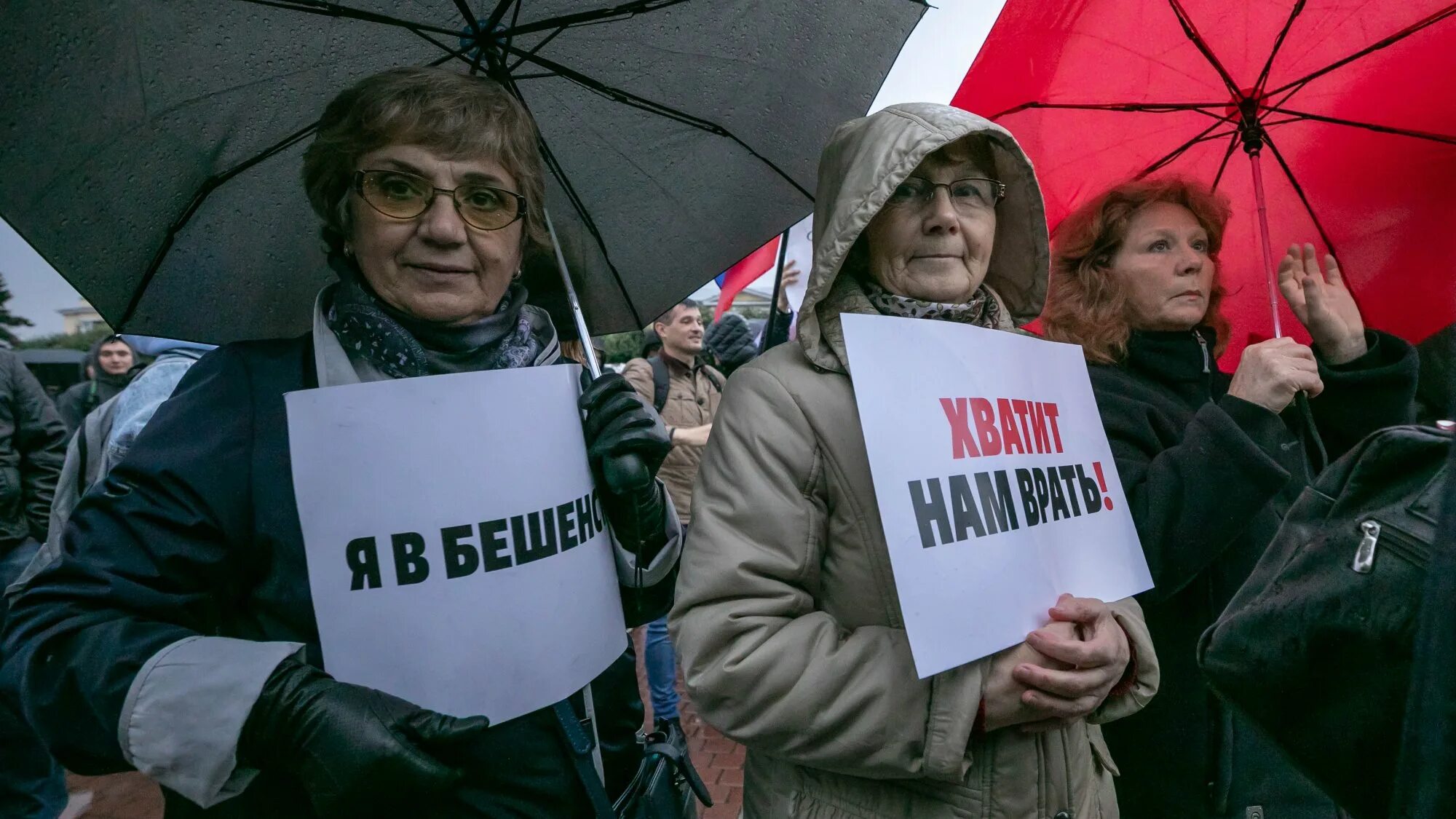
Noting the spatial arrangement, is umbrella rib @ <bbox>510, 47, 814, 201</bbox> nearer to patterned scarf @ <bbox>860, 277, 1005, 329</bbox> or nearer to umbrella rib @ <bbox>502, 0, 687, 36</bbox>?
umbrella rib @ <bbox>502, 0, 687, 36</bbox>

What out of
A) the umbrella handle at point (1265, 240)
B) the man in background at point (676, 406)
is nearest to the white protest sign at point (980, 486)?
the umbrella handle at point (1265, 240)

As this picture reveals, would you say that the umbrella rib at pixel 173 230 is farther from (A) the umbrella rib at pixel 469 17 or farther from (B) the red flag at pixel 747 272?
(B) the red flag at pixel 747 272

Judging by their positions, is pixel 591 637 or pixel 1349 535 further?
pixel 591 637

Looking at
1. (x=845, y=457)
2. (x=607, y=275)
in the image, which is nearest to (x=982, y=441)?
(x=845, y=457)

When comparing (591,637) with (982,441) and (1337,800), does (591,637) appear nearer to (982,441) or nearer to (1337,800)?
(982,441)

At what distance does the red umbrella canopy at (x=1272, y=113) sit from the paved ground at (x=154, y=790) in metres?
2.74

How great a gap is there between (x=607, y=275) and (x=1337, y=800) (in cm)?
181

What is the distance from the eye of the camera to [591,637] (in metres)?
1.28

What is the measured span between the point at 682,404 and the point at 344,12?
3.57m

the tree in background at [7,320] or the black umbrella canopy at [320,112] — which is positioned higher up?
the tree in background at [7,320]

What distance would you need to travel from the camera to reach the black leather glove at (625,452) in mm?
1304

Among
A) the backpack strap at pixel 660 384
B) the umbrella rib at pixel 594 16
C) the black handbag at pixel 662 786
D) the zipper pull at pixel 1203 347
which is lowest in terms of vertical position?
the black handbag at pixel 662 786

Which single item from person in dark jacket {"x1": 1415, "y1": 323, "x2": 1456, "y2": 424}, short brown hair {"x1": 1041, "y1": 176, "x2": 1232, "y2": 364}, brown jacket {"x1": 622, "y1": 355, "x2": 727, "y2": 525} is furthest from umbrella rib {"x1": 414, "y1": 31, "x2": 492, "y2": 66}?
person in dark jacket {"x1": 1415, "y1": 323, "x2": 1456, "y2": 424}

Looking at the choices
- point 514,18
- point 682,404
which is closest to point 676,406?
point 682,404
